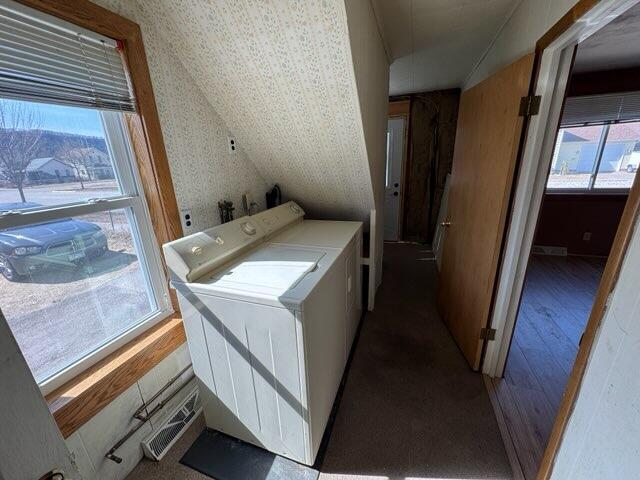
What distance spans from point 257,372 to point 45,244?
103cm

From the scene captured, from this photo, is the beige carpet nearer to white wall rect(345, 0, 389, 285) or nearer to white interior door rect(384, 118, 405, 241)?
white wall rect(345, 0, 389, 285)

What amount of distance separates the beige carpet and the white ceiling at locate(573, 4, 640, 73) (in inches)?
103

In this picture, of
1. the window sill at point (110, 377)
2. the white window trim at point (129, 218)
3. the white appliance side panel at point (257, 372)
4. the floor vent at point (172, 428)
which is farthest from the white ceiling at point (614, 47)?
the floor vent at point (172, 428)

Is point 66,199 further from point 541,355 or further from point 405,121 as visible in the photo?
point 405,121

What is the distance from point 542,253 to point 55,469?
5101 millimetres

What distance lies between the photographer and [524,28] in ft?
5.21

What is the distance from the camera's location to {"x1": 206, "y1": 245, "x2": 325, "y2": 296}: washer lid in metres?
1.20

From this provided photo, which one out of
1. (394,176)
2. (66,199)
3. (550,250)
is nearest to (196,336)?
(66,199)

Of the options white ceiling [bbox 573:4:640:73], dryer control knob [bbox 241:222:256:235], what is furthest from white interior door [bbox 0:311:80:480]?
white ceiling [bbox 573:4:640:73]

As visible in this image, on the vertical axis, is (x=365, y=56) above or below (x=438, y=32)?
below

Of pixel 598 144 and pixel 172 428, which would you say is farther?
pixel 598 144

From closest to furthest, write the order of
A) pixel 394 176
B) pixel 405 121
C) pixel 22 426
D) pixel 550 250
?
pixel 22 426
pixel 550 250
pixel 405 121
pixel 394 176

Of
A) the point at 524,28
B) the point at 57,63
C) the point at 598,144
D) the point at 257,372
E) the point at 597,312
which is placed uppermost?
the point at 524,28

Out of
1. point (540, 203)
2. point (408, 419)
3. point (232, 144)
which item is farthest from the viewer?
point (232, 144)
